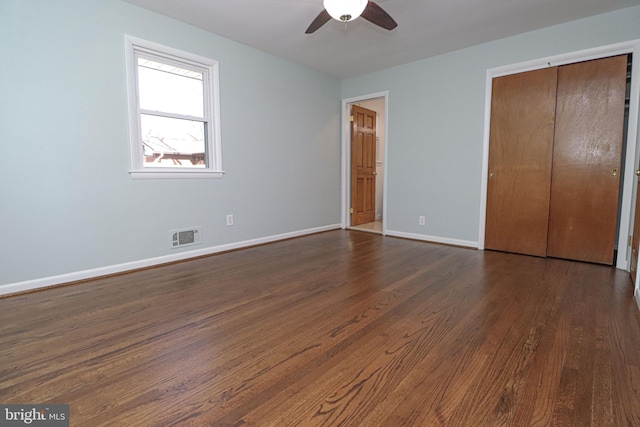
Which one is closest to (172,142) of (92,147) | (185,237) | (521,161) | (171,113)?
(171,113)

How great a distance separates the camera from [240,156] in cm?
382

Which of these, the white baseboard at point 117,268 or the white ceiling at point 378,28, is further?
the white ceiling at point 378,28

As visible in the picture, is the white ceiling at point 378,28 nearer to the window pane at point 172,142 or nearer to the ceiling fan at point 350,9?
the ceiling fan at point 350,9

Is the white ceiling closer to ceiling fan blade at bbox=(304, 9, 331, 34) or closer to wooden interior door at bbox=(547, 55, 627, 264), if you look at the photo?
ceiling fan blade at bbox=(304, 9, 331, 34)

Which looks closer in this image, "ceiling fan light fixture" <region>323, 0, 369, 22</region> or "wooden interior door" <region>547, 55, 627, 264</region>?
"ceiling fan light fixture" <region>323, 0, 369, 22</region>

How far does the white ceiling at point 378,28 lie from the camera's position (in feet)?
9.27

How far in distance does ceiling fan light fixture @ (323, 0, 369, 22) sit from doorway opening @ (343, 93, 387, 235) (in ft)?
8.50

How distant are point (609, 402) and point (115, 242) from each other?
11.2ft

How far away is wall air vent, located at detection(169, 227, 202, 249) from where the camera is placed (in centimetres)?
329

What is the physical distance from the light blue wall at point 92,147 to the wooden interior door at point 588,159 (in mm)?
3328

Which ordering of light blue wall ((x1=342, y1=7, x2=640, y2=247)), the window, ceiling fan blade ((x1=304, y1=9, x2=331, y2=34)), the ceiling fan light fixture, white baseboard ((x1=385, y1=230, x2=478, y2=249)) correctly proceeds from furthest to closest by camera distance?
1. white baseboard ((x1=385, y1=230, x2=478, y2=249))
2. light blue wall ((x1=342, y1=7, x2=640, y2=247))
3. the window
4. ceiling fan blade ((x1=304, y1=9, x2=331, y2=34))
5. the ceiling fan light fixture

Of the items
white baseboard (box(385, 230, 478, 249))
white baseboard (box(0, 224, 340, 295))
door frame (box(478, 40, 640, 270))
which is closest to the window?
white baseboard (box(0, 224, 340, 295))

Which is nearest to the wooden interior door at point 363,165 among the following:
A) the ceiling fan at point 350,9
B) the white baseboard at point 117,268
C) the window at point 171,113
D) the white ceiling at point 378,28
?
the white ceiling at point 378,28

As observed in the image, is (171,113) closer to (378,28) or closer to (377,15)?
(377,15)
